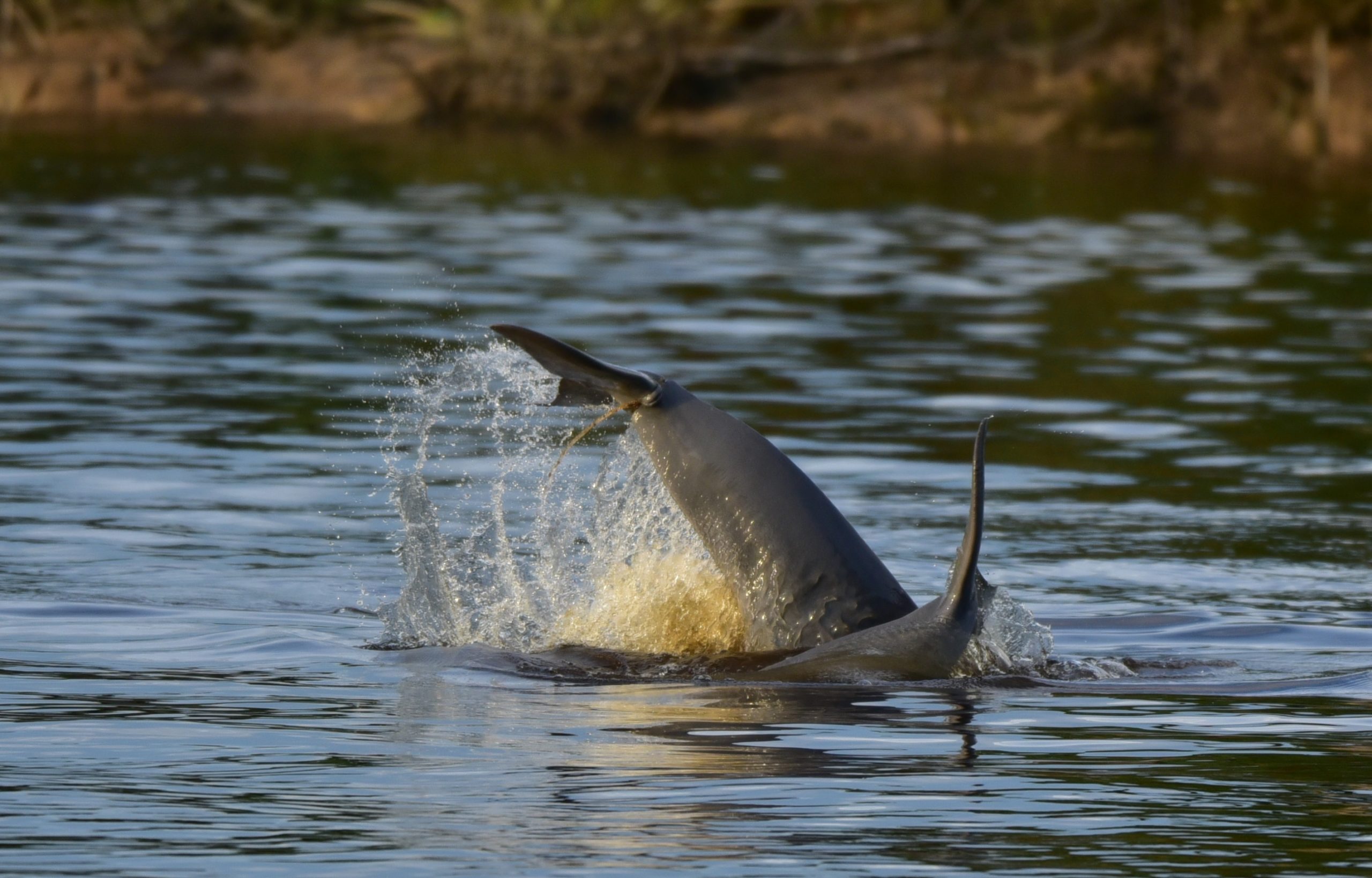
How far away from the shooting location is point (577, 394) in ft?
27.0

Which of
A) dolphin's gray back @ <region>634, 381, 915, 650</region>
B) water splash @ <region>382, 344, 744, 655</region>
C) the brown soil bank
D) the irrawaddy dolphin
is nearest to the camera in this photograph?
the irrawaddy dolphin

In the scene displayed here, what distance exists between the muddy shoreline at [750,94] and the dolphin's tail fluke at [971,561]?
3237 centimetres

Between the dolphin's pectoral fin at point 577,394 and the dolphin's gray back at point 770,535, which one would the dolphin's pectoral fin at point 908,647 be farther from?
the dolphin's pectoral fin at point 577,394

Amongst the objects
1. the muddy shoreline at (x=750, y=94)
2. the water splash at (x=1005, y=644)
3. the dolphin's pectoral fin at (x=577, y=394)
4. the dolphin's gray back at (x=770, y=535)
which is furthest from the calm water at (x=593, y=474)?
the muddy shoreline at (x=750, y=94)

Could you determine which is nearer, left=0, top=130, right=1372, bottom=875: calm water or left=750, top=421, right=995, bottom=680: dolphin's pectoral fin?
left=0, top=130, right=1372, bottom=875: calm water

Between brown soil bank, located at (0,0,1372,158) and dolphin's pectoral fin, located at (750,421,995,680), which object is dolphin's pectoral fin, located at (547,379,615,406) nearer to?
dolphin's pectoral fin, located at (750,421,995,680)

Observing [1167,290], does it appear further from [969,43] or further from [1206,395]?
[969,43]

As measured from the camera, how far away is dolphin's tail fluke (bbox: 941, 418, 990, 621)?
23.7 feet

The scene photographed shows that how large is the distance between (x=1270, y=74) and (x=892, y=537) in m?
31.8

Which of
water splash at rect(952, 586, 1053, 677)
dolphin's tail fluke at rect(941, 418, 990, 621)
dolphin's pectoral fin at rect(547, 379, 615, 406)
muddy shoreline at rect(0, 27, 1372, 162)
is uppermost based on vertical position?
muddy shoreline at rect(0, 27, 1372, 162)

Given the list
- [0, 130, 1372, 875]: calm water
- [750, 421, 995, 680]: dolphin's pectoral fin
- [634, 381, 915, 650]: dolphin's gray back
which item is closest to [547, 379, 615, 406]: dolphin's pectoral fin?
[634, 381, 915, 650]: dolphin's gray back

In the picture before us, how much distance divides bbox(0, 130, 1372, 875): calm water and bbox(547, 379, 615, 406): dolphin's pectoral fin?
0.94 meters

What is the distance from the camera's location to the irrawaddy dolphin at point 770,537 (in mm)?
7902

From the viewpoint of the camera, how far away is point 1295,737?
286 inches
